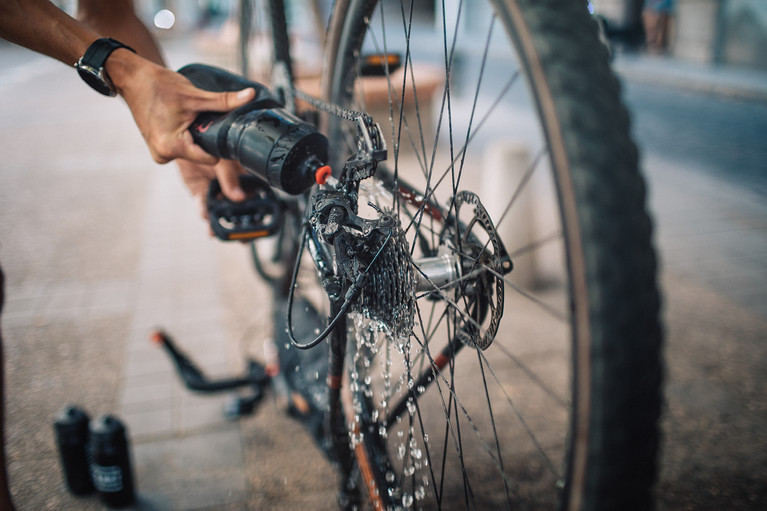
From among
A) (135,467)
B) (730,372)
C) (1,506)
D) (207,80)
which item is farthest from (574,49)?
(730,372)

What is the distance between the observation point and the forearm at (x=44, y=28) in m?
1.37

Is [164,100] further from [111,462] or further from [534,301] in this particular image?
[111,462]

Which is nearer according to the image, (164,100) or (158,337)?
(164,100)

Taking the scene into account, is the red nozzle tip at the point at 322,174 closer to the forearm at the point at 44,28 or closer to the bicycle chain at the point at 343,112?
the bicycle chain at the point at 343,112

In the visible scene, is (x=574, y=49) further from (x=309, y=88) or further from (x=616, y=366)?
(x=309, y=88)

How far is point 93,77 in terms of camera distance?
1386mm

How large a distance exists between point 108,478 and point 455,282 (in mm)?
1441

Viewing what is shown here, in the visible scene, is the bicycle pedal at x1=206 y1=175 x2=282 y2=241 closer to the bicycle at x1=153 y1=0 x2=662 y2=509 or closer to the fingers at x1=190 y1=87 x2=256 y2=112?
the bicycle at x1=153 y1=0 x2=662 y2=509

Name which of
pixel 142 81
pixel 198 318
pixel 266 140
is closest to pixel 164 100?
pixel 142 81

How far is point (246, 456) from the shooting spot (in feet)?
7.48

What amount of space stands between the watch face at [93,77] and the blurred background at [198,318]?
1230mm

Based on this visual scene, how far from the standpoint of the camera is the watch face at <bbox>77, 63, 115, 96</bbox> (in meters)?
1.37

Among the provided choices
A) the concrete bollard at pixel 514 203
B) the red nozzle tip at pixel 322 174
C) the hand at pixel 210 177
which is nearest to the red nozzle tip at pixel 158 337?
the hand at pixel 210 177

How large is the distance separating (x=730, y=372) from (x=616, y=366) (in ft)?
7.70
